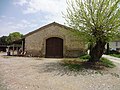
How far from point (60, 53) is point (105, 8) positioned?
1226 cm

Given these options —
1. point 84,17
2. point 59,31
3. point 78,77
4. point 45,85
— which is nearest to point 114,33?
point 84,17

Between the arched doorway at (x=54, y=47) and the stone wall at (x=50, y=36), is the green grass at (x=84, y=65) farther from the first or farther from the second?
the arched doorway at (x=54, y=47)

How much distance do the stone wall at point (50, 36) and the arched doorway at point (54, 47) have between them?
486 millimetres

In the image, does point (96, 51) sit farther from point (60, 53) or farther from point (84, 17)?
point (60, 53)

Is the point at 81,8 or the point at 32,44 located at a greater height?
the point at 81,8

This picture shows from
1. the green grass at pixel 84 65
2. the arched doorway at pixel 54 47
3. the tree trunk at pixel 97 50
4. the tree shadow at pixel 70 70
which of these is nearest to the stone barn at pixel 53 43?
the arched doorway at pixel 54 47

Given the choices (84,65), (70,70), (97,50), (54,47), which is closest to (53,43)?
(54,47)

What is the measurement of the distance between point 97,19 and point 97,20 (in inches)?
3.1

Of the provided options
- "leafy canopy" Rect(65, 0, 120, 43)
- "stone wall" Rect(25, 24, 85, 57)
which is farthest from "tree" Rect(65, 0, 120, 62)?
"stone wall" Rect(25, 24, 85, 57)

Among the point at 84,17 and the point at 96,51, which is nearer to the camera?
the point at 84,17

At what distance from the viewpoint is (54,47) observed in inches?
1065

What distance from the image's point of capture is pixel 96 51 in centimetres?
1736

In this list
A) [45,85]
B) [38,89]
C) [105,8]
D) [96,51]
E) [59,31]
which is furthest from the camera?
[59,31]

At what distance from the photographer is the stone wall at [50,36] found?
87.3 feet
